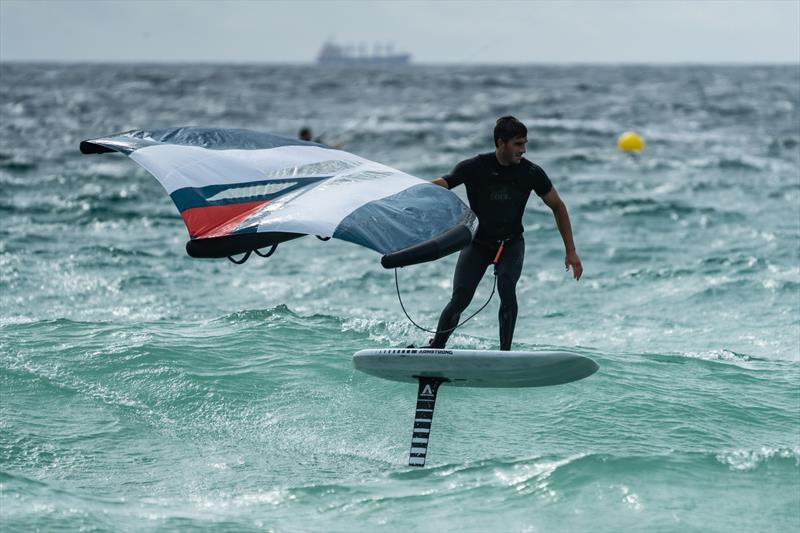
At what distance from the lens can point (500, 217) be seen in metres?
7.33

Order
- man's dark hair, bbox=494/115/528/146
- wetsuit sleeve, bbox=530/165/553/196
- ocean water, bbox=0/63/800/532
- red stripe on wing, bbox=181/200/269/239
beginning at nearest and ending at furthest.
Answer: ocean water, bbox=0/63/800/532 < red stripe on wing, bbox=181/200/269/239 < man's dark hair, bbox=494/115/528/146 < wetsuit sleeve, bbox=530/165/553/196

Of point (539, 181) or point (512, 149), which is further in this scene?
point (539, 181)

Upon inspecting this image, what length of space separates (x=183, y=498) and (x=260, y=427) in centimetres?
140

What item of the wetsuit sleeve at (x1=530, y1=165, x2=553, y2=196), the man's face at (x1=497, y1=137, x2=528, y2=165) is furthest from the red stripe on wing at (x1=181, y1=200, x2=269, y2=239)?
the wetsuit sleeve at (x1=530, y1=165, x2=553, y2=196)

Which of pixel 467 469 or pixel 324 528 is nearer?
pixel 324 528

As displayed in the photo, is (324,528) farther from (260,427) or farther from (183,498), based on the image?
(260,427)

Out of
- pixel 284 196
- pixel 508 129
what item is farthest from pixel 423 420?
pixel 508 129

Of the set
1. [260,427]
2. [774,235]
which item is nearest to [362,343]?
[260,427]

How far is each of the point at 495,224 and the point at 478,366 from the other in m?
1.02

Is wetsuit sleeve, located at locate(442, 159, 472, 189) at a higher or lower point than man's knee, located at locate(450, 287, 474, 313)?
higher

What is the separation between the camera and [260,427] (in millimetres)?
8055

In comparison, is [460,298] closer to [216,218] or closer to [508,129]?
[508,129]

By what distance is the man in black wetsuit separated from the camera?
7246mm

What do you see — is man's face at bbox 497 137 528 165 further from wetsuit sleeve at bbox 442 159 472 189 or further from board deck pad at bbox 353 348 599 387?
board deck pad at bbox 353 348 599 387
